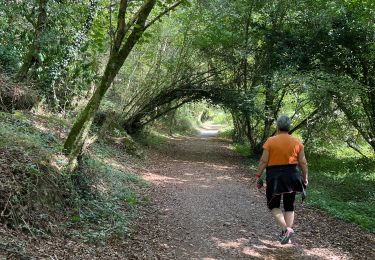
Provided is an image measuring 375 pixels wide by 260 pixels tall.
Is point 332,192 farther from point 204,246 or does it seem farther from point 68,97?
point 68,97

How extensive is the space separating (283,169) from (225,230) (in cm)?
190

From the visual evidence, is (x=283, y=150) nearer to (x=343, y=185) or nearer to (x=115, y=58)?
(x=115, y=58)

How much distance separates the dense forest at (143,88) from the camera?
255 inches

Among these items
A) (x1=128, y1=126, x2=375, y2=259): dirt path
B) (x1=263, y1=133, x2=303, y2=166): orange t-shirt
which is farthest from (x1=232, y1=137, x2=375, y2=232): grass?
(x1=263, y1=133, x2=303, y2=166): orange t-shirt

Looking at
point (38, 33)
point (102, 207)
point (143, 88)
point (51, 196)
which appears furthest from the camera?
point (143, 88)

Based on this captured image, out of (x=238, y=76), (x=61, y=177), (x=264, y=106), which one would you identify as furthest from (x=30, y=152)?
(x=238, y=76)

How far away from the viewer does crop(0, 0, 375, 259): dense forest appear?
255 inches

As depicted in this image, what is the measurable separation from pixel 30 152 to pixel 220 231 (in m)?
3.70

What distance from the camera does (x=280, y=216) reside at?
632cm

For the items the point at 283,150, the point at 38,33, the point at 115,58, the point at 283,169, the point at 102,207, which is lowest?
the point at 102,207

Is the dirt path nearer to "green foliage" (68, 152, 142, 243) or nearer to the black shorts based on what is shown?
"green foliage" (68, 152, 142, 243)

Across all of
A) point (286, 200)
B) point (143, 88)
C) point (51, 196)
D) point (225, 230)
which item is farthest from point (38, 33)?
point (143, 88)

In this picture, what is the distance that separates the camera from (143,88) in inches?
752

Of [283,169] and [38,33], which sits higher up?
[38,33]
